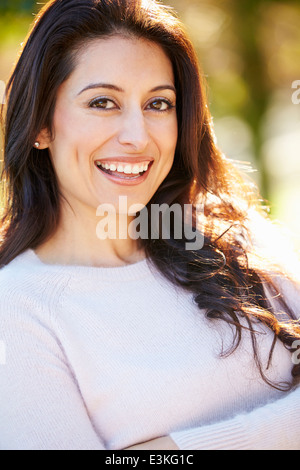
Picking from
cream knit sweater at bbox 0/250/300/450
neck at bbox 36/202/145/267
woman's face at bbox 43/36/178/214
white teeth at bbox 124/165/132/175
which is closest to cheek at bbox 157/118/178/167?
woman's face at bbox 43/36/178/214

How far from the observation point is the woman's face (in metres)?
1.70

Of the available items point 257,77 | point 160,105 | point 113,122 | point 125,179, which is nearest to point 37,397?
point 125,179

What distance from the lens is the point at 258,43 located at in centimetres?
605

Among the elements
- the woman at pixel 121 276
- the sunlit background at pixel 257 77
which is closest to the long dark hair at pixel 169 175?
the woman at pixel 121 276

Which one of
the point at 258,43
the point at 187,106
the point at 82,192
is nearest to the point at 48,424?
the point at 82,192

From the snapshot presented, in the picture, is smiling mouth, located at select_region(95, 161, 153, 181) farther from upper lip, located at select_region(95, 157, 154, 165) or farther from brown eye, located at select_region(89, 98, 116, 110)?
brown eye, located at select_region(89, 98, 116, 110)

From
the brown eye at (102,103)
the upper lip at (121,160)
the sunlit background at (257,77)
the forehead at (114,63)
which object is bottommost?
the upper lip at (121,160)

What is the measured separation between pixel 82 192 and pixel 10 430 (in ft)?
2.37

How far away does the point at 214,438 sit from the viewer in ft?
4.98

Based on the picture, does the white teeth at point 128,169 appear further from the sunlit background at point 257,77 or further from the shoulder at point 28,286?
the sunlit background at point 257,77

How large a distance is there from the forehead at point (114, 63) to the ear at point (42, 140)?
0.19 metres

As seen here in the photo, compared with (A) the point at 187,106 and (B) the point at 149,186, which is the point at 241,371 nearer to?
(B) the point at 149,186

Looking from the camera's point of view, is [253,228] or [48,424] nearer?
[48,424]

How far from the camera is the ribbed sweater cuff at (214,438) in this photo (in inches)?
58.9
